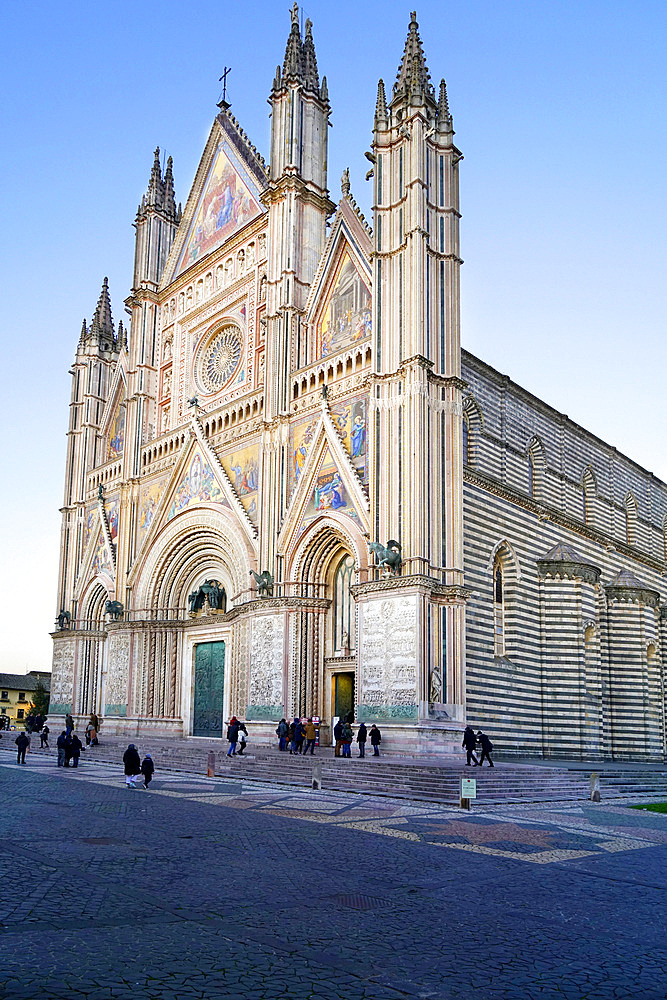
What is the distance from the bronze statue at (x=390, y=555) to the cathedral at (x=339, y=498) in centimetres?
6

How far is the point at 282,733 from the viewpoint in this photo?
85.6 feet

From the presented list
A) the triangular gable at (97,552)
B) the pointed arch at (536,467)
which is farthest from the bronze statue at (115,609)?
the pointed arch at (536,467)

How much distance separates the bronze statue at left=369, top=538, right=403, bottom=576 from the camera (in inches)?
980

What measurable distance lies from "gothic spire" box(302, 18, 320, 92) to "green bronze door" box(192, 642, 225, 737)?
21.8 metres

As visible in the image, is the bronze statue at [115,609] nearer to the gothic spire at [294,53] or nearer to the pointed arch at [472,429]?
the pointed arch at [472,429]

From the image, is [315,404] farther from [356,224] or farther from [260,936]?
[260,936]

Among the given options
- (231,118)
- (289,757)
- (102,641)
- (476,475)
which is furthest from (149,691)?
(231,118)

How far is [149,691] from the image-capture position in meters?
35.9

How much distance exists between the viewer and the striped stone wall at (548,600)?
1128 inches

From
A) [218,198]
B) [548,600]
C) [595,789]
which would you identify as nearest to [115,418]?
[218,198]

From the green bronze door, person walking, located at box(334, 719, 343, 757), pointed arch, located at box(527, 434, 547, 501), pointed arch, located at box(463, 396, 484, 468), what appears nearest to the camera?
person walking, located at box(334, 719, 343, 757)

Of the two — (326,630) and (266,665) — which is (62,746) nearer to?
(266,665)

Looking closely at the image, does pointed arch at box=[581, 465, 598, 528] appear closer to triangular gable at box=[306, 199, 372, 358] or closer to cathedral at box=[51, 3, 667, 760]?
cathedral at box=[51, 3, 667, 760]

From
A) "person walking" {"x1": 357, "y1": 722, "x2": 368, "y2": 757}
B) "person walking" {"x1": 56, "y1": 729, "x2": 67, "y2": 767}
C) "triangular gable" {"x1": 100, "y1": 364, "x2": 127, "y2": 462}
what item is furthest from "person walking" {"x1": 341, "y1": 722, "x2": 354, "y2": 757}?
"triangular gable" {"x1": 100, "y1": 364, "x2": 127, "y2": 462}
